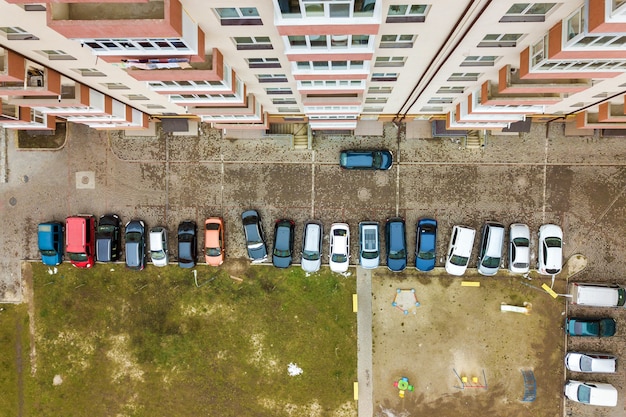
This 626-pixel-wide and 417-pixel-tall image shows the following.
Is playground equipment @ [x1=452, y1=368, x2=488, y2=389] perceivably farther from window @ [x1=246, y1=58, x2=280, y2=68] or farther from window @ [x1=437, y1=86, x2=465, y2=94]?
window @ [x1=246, y1=58, x2=280, y2=68]

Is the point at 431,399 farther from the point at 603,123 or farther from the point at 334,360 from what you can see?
the point at 603,123

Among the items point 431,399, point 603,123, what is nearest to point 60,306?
point 431,399

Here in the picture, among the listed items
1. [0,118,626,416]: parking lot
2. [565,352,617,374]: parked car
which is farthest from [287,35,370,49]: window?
[565,352,617,374]: parked car

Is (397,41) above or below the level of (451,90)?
above

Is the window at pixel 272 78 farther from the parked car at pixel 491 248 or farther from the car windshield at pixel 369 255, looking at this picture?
the parked car at pixel 491 248

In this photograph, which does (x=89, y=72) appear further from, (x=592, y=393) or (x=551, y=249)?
(x=592, y=393)

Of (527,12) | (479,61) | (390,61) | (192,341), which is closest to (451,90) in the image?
(479,61)

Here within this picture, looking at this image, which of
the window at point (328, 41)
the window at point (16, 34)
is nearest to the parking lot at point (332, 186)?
the window at point (16, 34)
